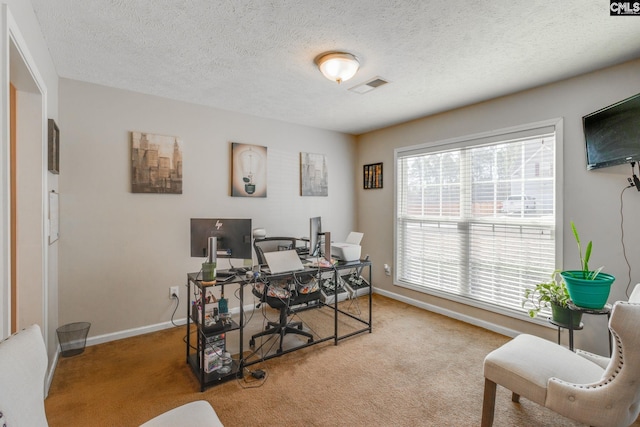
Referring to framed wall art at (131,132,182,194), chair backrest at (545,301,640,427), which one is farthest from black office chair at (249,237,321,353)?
chair backrest at (545,301,640,427)

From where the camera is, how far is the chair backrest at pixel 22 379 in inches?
31.5

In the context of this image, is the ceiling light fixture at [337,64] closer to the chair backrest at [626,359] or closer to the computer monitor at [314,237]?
the computer monitor at [314,237]

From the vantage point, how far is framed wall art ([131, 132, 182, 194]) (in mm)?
3055

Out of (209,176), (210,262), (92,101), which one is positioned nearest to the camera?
(210,262)

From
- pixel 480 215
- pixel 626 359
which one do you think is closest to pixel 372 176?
pixel 480 215

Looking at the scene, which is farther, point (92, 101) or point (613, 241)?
point (92, 101)

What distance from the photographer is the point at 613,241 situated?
8.07 ft

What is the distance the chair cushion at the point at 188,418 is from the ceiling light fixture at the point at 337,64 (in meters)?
2.32

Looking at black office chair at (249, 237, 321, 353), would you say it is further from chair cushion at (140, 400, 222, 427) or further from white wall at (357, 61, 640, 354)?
white wall at (357, 61, 640, 354)

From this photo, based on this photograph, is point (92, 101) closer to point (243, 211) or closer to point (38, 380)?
point (243, 211)

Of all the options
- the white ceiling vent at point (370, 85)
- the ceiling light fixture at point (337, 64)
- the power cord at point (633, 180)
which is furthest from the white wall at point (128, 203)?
the power cord at point (633, 180)

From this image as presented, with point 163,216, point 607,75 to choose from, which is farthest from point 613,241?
point 163,216

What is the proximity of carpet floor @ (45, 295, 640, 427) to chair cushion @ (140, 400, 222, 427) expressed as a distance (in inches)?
27.2

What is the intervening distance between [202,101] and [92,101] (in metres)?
1.00
